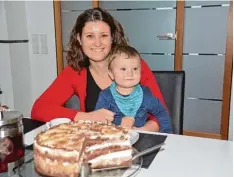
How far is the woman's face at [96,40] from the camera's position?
5.17 feet

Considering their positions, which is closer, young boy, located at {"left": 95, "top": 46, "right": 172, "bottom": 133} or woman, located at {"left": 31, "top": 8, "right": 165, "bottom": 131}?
young boy, located at {"left": 95, "top": 46, "right": 172, "bottom": 133}

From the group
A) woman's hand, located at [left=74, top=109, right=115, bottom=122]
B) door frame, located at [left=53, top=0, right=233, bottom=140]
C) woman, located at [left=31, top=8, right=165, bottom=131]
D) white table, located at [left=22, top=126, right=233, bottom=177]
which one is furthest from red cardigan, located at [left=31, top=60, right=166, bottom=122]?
door frame, located at [left=53, top=0, right=233, bottom=140]

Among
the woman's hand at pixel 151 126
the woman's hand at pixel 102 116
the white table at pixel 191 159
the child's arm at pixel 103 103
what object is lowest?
the woman's hand at pixel 151 126

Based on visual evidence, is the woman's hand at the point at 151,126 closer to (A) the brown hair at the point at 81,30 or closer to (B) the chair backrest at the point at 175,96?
(B) the chair backrest at the point at 175,96

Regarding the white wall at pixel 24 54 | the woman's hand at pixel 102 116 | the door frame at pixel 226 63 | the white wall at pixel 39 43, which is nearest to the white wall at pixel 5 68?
the white wall at pixel 24 54

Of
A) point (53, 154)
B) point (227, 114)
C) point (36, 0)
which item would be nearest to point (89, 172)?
point (53, 154)

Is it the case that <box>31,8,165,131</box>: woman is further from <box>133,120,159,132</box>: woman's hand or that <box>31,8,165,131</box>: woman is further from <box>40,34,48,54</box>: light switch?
<box>40,34,48,54</box>: light switch

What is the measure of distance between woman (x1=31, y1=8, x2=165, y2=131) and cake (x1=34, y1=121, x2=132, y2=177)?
1.81 feet

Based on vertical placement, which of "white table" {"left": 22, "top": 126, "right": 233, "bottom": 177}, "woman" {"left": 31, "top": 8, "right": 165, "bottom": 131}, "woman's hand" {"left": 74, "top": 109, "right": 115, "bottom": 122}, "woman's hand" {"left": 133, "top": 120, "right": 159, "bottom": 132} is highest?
"woman" {"left": 31, "top": 8, "right": 165, "bottom": 131}

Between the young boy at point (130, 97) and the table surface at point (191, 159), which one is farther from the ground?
the young boy at point (130, 97)

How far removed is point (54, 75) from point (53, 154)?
2.69 metres

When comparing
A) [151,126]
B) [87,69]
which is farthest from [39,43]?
[151,126]

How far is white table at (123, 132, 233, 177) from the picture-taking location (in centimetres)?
86

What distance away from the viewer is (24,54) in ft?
11.1
